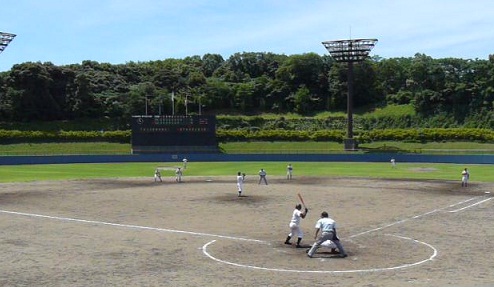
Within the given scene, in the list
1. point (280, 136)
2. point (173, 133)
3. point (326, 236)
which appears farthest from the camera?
point (280, 136)

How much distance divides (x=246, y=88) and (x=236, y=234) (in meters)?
120

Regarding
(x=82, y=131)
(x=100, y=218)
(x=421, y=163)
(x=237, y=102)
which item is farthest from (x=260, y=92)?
(x=100, y=218)

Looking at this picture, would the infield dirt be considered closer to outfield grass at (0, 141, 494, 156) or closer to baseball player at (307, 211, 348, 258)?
baseball player at (307, 211, 348, 258)

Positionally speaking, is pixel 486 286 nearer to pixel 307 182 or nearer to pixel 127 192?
pixel 127 192

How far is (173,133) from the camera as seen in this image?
304 ft

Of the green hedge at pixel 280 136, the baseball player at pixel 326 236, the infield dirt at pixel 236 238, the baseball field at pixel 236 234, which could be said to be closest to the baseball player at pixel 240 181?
the baseball field at pixel 236 234

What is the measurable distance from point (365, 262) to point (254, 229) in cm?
827

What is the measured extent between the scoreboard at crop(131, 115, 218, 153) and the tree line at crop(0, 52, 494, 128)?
2281cm

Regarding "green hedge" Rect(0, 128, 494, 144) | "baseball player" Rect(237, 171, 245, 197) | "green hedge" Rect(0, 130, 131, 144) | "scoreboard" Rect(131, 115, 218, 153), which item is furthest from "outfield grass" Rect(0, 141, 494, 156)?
"baseball player" Rect(237, 171, 245, 197)

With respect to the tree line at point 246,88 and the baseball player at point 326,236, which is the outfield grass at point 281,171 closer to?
the baseball player at point 326,236

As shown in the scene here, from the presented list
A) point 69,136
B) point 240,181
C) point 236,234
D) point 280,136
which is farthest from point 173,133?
point 236,234

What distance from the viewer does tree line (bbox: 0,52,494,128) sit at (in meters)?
123

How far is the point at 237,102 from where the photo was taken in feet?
481

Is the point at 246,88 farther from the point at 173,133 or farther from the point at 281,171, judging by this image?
the point at 281,171
